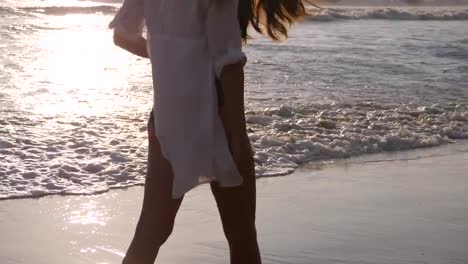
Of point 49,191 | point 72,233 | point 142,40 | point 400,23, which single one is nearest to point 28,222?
point 72,233

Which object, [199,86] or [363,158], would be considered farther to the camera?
[363,158]

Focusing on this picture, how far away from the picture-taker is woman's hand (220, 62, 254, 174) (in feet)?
8.48

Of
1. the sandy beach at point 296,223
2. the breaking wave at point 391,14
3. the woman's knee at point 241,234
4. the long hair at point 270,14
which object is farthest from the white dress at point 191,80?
the breaking wave at point 391,14

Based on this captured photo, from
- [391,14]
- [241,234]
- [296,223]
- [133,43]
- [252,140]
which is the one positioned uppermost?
[133,43]

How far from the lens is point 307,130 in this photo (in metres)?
8.94

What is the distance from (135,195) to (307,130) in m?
3.07

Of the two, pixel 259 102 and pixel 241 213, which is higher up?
pixel 241 213

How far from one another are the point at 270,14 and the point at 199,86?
325 millimetres

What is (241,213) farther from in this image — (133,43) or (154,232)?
(133,43)

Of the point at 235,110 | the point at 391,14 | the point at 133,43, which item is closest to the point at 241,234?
the point at 235,110

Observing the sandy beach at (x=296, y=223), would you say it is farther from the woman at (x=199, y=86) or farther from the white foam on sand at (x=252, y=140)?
the woman at (x=199, y=86)

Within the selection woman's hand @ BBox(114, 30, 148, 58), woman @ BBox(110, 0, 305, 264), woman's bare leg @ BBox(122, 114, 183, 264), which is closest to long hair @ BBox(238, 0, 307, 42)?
woman @ BBox(110, 0, 305, 264)

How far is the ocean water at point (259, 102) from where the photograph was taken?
23.6 ft

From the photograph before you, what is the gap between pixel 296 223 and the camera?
5.56 meters
